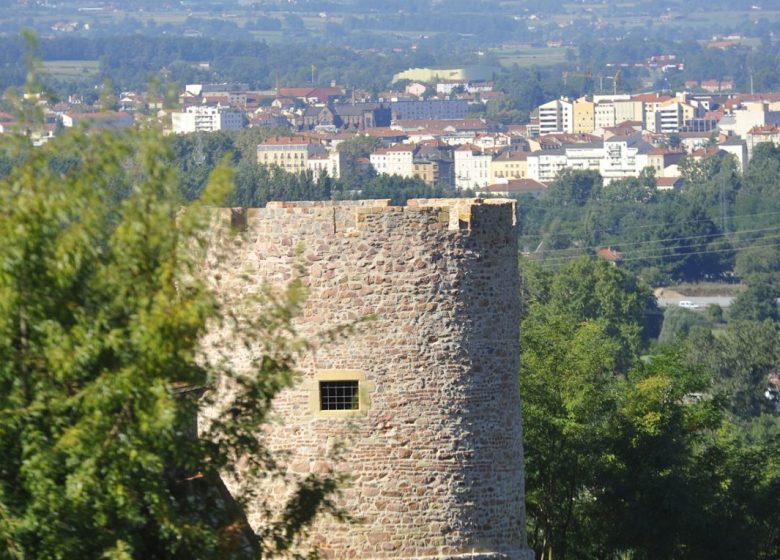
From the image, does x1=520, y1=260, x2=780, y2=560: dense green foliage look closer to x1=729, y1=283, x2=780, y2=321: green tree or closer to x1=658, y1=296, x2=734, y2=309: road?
x1=729, y1=283, x2=780, y2=321: green tree

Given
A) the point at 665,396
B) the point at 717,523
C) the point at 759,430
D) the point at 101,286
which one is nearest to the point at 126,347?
the point at 101,286

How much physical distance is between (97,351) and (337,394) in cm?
485

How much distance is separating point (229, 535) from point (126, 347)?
1.82m

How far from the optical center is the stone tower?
49.5 ft

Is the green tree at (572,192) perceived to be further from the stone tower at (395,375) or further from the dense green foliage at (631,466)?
the stone tower at (395,375)

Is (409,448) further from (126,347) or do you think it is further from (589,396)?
(589,396)

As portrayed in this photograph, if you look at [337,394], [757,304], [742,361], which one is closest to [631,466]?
[337,394]

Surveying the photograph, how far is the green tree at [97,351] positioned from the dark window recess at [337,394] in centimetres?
391

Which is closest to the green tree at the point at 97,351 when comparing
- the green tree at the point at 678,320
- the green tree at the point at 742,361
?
the green tree at the point at 742,361

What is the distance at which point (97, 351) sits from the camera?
1047 cm

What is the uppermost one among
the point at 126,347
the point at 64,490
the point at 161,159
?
the point at 161,159

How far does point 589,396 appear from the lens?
22812mm

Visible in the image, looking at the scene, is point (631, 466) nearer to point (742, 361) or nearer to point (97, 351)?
point (97, 351)

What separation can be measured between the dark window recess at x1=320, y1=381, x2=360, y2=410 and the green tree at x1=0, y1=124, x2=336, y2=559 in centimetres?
391
